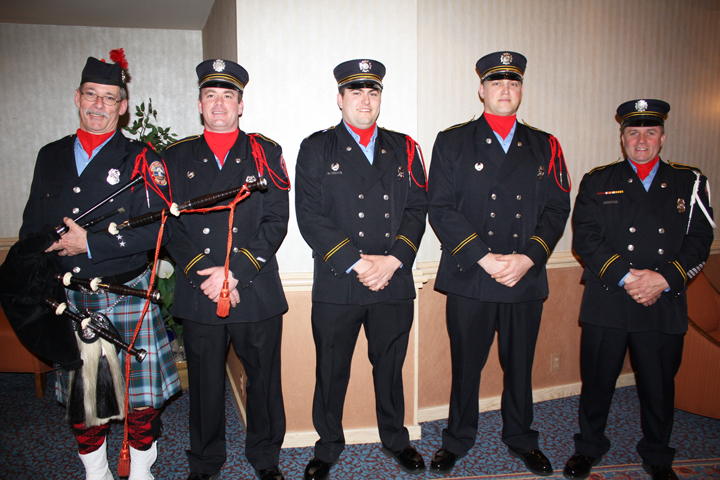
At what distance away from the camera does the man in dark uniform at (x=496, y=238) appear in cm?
214

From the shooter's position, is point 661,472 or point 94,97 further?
point 661,472

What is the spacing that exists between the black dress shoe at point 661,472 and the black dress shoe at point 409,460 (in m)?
1.12

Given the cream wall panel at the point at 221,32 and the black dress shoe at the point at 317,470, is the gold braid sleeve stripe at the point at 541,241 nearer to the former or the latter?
the black dress shoe at the point at 317,470

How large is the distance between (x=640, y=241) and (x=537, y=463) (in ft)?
3.92

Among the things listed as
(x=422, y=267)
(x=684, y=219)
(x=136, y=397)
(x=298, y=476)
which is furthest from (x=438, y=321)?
(x=136, y=397)

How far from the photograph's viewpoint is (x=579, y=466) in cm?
220

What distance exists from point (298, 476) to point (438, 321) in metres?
1.18

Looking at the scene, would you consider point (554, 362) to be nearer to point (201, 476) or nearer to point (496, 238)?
point (496, 238)

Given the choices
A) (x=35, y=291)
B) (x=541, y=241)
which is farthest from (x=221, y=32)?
(x=541, y=241)

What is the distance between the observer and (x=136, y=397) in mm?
1962

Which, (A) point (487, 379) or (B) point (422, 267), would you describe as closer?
(B) point (422, 267)

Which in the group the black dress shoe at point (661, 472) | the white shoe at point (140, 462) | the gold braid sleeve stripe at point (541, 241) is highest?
the gold braid sleeve stripe at point (541, 241)

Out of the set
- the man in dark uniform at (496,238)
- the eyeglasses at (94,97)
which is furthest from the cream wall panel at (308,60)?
the eyeglasses at (94,97)

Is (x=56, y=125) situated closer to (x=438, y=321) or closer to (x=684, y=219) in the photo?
(x=438, y=321)
